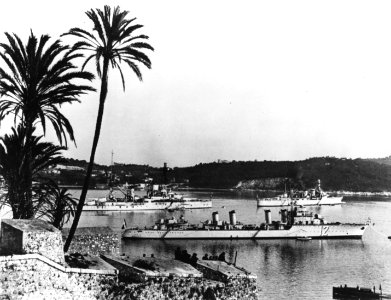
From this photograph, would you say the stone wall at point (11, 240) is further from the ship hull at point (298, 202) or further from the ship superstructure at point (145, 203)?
the ship hull at point (298, 202)

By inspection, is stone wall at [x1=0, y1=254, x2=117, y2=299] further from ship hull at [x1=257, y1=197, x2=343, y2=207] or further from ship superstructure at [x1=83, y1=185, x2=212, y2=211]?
ship hull at [x1=257, y1=197, x2=343, y2=207]

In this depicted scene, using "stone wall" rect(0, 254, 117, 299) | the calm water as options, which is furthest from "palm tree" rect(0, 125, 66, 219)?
the calm water

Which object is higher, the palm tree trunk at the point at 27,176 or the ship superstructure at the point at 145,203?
the palm tree trunk at the point at 27,176

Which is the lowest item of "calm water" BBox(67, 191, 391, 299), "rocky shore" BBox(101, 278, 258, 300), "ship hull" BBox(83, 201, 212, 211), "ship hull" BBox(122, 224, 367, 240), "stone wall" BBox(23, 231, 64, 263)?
"calm water" BBox(67, 191, 391, 299)

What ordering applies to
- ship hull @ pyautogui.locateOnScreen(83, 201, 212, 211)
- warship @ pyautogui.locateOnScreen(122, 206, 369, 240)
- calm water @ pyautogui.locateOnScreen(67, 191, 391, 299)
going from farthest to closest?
ship hull @ pyautogui.locateOnScreen(83, 201, 212, 211) → warship @ pyautogui.locateOnScreen(122, 206, 369, 240) → calm water @ pyautogui.locateOnScreen(67, 191, 391, 299)

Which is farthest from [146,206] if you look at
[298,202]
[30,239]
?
[30,239]

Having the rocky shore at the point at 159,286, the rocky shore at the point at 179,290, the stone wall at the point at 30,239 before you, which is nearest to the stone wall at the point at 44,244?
the stone wall at the point at 30,239

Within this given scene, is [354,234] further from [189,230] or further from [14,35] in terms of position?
[14,35]

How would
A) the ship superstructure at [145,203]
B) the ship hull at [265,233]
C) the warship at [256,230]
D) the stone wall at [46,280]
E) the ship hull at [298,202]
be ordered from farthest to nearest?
1. the ship hull at [298,202]
2. the ship superstructure at [145,203]
3. the warship at [256,230]
4. the ship hull at [265,233]
5. the stone wall at [46,280]
